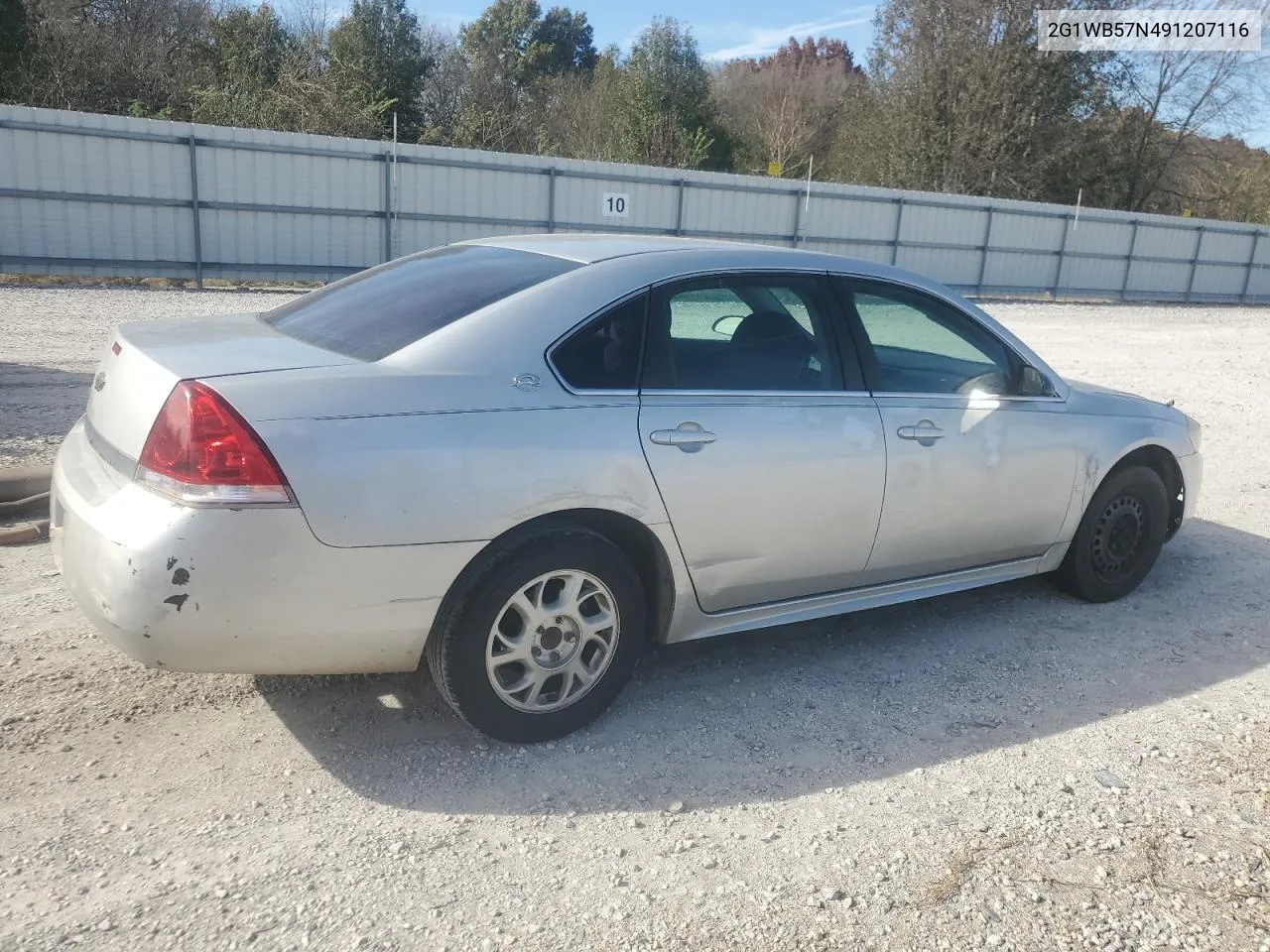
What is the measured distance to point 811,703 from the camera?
3.81 metres

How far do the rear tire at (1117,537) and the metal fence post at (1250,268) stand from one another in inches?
1181

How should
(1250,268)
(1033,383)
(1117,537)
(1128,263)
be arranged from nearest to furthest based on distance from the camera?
(1033,383), (1117,537), (1128,263), (1250,268)

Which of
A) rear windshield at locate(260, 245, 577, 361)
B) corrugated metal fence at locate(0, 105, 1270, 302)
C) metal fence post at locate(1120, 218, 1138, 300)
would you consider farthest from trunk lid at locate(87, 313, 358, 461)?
metal fence post at locate(1120, 218, 1138, 300)

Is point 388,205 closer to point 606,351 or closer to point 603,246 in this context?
point 603,246

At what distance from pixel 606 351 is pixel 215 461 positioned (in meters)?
1.25

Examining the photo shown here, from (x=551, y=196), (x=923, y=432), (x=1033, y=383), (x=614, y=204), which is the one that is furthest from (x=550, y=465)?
(x=614, y=204)

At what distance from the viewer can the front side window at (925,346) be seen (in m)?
4.10

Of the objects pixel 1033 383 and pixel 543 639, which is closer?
pixel 543 639

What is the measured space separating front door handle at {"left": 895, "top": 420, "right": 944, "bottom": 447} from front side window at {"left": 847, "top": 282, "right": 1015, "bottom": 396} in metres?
0.16

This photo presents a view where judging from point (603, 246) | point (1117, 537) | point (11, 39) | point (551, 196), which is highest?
point (11, 39)

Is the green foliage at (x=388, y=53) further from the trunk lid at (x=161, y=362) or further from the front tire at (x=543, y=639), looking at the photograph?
the front tire at (x=543, y=639)

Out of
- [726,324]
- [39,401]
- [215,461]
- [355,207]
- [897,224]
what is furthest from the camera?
[897,224]

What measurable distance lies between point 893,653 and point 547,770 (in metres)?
1.72

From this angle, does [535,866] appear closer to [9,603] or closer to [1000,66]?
[9,603]
